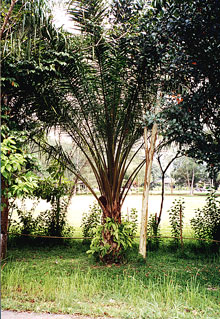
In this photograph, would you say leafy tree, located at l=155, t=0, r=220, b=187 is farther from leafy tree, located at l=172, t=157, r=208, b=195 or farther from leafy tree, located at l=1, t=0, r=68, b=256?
leafy tree, located at l=172, t=157, r=208, b=195

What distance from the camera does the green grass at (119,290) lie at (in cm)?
308

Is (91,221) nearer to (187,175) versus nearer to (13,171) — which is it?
(13,171)

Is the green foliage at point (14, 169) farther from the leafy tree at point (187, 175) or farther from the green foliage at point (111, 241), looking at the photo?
the leafy tree at point (187, 175)

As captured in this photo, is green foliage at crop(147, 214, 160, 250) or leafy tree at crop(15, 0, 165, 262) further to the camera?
green foliage at crop(147, 214, 160, 250)

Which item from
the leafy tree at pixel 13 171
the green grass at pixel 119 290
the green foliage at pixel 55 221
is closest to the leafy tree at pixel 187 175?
the green foliage at pixel 55 221

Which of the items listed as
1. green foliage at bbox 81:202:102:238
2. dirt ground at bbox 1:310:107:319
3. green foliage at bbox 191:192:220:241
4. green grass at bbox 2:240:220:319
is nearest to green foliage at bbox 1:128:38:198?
green grass at bbox 2:240:220:319

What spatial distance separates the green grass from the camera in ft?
10.1

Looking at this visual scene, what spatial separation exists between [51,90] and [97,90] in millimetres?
841

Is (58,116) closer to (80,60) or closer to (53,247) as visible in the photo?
(80,60)

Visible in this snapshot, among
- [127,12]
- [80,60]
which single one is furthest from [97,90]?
[127,12]

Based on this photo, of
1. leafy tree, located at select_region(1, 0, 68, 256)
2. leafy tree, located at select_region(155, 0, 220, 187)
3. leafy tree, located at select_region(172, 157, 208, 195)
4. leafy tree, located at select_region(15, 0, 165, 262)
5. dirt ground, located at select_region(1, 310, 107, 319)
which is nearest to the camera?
dirt ground, located at select_region(1, 310, 107, 319)

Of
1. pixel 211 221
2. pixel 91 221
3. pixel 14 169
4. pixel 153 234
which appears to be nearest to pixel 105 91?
pixel 14 169

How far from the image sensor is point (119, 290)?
3.59 m

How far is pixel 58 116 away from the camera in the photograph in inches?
201
